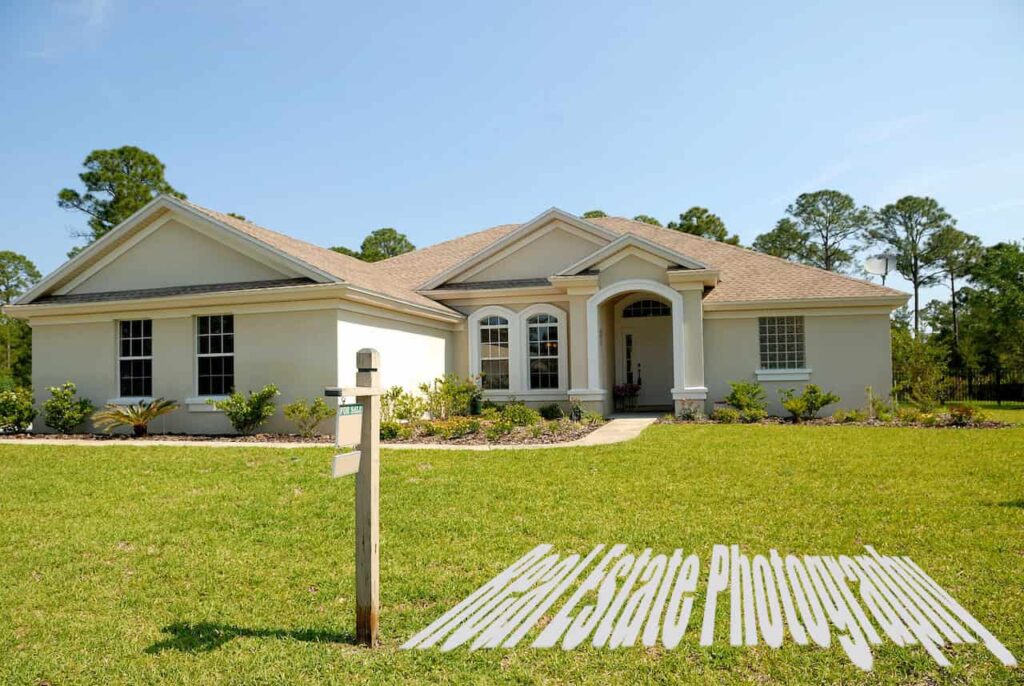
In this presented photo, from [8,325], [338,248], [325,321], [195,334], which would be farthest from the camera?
[8,325]

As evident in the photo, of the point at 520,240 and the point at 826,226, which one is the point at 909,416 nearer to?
the point at 520,240

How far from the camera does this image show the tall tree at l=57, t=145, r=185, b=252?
37.3 metres

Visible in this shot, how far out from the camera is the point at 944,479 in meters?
9.05

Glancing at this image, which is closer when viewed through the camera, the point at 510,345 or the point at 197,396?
the point at 197,396

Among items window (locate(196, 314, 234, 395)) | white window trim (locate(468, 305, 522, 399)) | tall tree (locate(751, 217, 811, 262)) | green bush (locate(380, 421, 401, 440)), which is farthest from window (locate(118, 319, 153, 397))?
tall tree (locate(751, 217, 811, 262))

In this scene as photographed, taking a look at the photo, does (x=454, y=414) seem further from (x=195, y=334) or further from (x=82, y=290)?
(x=82, y=290)

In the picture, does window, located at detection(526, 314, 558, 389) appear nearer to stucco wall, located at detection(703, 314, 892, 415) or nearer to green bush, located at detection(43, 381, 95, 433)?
stucco wall, located at detection(703, 314, 892, 415)

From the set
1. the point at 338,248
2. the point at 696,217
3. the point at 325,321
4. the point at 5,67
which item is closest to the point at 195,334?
the point at 325,321

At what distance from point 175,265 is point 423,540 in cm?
1274

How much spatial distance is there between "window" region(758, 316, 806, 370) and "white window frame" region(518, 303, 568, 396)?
5441mm

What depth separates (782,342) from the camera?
61.6 feet

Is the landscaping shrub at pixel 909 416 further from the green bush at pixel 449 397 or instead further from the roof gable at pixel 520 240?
the green bush at pixel 449 397

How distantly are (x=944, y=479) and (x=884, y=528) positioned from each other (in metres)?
2.98

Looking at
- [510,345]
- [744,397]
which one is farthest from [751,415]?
[510,345]
